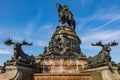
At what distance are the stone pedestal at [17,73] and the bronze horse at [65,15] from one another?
11.4 metres

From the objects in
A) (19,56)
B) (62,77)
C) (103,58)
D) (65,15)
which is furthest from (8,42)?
(65,15)

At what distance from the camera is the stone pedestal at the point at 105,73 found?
1658 centimetres

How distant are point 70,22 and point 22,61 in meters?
11.8

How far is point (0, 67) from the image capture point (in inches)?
746

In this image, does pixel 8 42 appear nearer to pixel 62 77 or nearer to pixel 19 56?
pixel 19 56

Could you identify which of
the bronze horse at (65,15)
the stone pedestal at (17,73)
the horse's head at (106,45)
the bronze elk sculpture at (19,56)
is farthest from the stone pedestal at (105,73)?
the bronze horse at (65,15)

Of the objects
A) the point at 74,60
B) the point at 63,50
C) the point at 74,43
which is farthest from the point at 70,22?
the point at 74,60

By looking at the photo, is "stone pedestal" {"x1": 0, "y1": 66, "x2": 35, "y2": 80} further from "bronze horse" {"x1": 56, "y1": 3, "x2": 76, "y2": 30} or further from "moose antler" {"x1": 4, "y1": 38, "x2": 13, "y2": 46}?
"bronze horse" {"x1": 56, "y1": 3, "x2": 76, "y2": 30}

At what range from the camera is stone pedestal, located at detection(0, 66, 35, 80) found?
16138 mm

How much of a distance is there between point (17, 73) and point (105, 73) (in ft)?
23.1

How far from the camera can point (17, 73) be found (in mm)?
16688

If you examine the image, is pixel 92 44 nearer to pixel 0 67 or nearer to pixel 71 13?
pixel 0 67

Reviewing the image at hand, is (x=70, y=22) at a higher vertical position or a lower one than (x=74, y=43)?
higher

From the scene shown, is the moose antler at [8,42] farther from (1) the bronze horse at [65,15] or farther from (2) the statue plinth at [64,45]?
(1) the bronze horse at [65,15]
